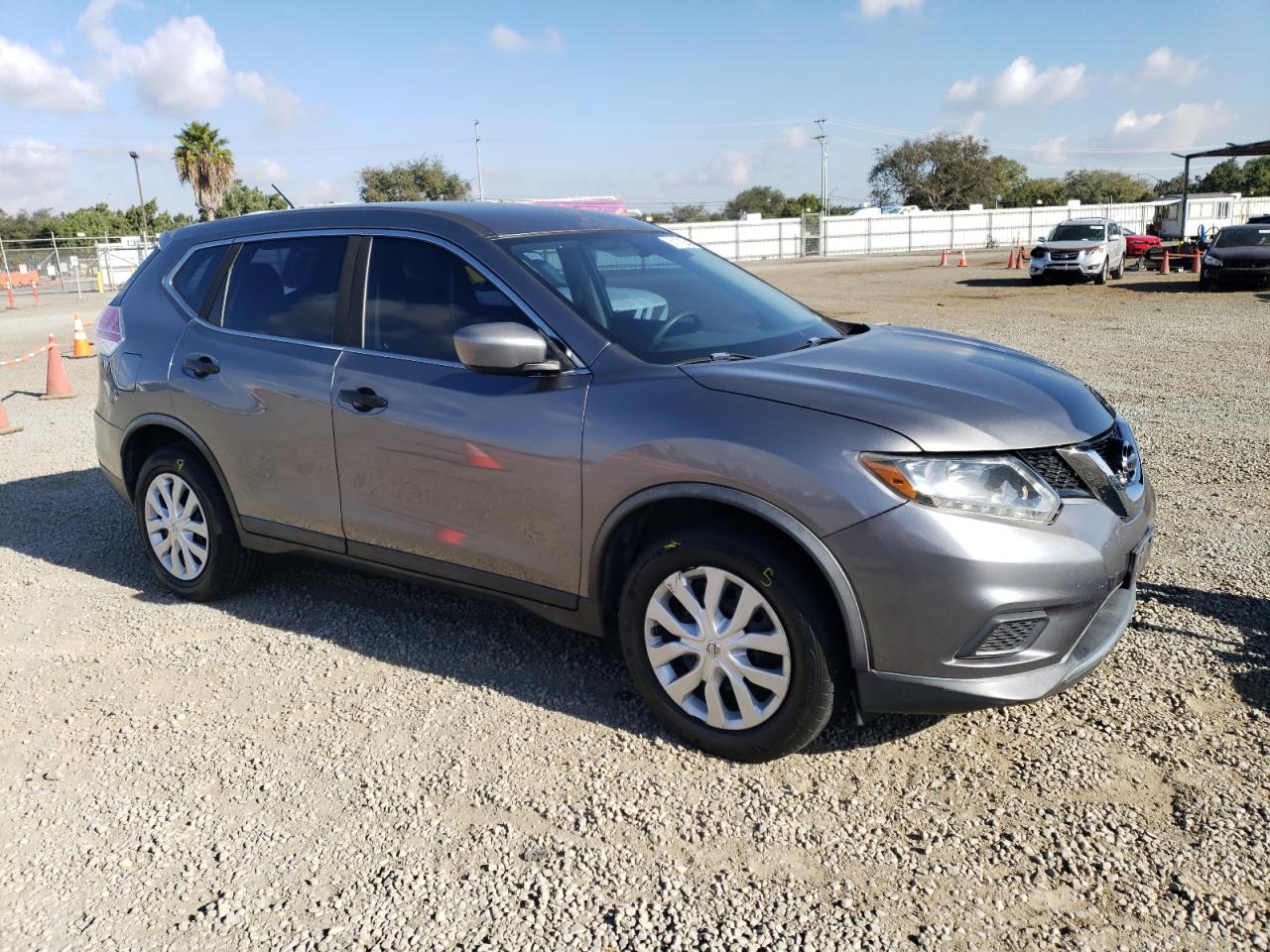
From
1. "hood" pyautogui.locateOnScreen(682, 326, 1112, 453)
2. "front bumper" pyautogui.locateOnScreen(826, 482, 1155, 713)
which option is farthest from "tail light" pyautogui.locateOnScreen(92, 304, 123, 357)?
"front bumper" pyautogui.locateOnScreen(826, 482, 1155, 713)

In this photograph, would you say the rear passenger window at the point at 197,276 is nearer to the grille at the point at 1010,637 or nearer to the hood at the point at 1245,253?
the grille at the point at 1010,637

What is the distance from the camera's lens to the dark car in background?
22281 mm

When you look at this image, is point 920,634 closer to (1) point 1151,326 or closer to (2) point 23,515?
(2) point 23,515

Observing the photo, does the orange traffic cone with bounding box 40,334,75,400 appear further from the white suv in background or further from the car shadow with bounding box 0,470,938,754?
the white suv in background

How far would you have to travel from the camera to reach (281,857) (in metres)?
2.96

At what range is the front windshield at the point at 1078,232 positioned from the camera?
89.8ft

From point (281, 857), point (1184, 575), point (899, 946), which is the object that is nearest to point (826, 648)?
point (899, 946)

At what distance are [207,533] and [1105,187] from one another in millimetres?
123215

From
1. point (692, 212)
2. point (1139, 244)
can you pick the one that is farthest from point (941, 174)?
point (1139, 244)

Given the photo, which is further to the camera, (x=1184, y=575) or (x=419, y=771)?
(x=1184, y=575)

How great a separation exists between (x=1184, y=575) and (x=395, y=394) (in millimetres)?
3681

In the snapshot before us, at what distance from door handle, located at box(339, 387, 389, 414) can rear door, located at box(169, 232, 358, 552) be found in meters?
0.12

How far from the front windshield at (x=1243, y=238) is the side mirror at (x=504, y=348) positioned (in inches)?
939

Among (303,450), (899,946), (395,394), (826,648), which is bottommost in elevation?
(899,946)
